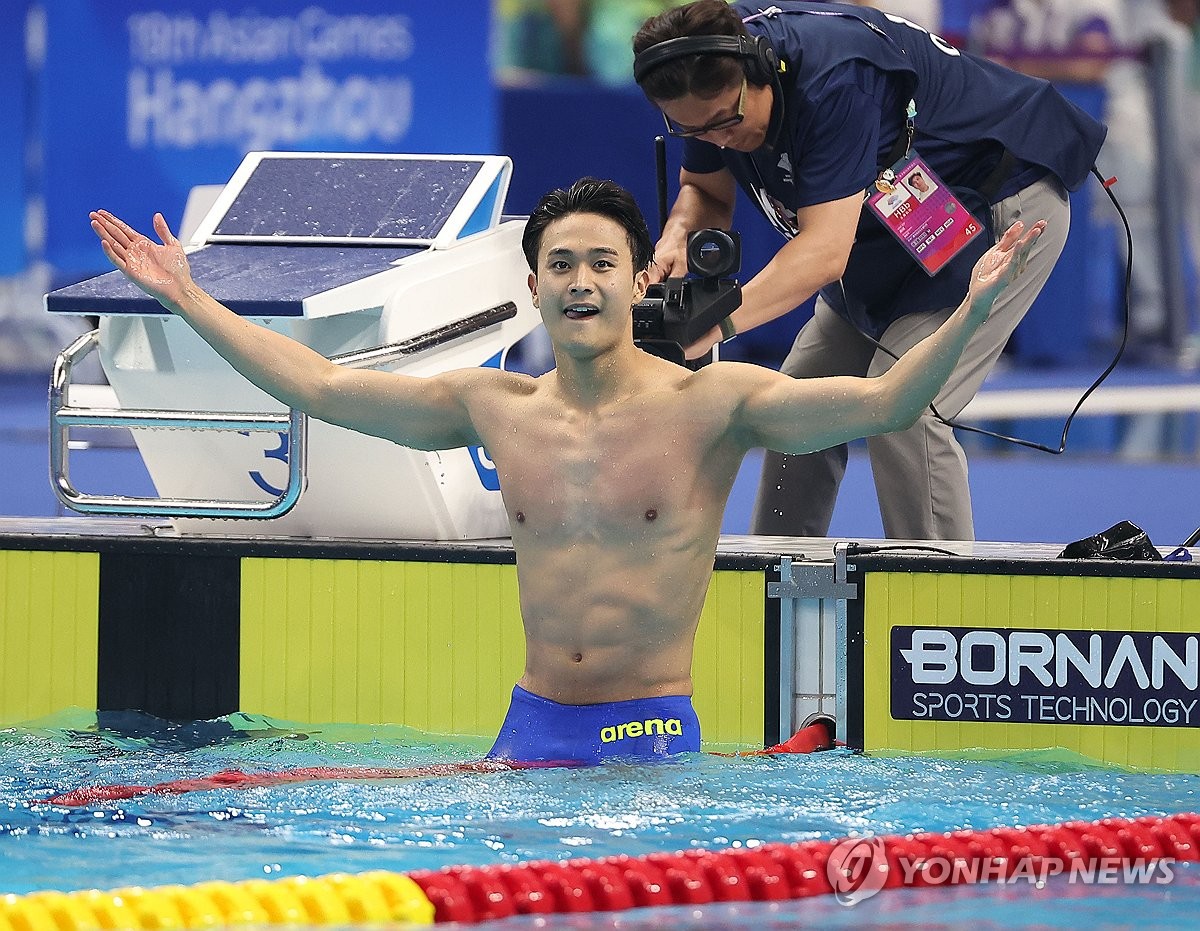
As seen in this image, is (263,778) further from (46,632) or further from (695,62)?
(695,62)

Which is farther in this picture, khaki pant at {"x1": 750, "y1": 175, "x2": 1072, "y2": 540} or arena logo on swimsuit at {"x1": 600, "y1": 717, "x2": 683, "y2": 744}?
khaki pant at {"x1": 750, "y1": 175, "x2": 1072, "y2": 540}

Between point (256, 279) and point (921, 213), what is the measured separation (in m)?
1.51

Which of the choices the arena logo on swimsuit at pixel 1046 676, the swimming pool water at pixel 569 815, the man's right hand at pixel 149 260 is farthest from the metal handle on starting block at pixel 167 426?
the arena logo on swimsuit at pixel 1046 676

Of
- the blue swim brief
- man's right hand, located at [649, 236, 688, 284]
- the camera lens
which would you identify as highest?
man's right hand, located at [649, 236, 688, 284]

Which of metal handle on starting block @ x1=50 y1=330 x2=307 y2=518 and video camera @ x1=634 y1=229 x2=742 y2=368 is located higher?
video camera @ x1=634 y1=229 x2=742 y2=368

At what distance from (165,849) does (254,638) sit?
1339mm

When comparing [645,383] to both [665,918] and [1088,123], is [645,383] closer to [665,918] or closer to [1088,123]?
[665,918]

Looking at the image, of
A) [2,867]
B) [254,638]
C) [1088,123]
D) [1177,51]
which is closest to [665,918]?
[2,867]

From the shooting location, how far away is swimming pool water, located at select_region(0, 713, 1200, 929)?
268 cm

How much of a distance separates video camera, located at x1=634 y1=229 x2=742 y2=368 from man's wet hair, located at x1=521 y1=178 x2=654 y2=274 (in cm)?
48

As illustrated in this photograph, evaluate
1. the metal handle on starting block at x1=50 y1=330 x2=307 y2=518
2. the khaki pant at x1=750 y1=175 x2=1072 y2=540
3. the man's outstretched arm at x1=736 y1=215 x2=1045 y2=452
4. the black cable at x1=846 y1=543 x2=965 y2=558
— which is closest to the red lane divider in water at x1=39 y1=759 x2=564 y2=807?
the man's outstretched arm at x1=736 y1=215 x2=1045 y2=452

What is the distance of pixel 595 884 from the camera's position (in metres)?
2.61

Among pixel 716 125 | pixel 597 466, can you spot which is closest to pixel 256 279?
pixel 716 125

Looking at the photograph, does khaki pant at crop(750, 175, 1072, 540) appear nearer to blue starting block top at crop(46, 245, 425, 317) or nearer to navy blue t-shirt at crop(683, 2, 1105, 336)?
navy blue t-shirt at crop(683, 2, 1105, 336)
